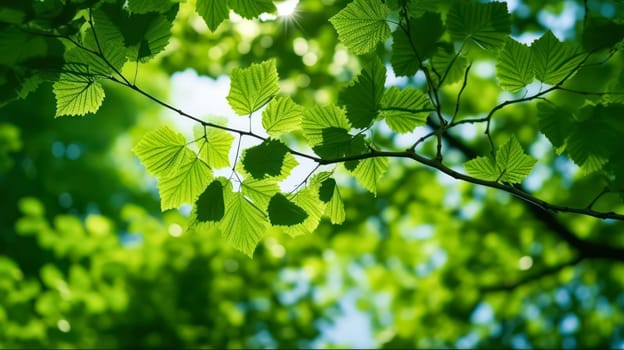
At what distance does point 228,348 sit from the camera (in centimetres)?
422

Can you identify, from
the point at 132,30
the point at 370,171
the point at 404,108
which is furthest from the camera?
the point at 370,171

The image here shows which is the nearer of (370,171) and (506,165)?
(506,165)

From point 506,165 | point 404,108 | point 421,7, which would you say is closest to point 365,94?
point 404,108

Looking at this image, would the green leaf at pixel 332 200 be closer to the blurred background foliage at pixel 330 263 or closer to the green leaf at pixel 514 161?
the green leaf at pixel 514 161

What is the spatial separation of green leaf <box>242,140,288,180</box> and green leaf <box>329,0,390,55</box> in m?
0.25

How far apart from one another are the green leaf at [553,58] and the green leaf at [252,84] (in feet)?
1.69

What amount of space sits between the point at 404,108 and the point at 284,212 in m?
0.33

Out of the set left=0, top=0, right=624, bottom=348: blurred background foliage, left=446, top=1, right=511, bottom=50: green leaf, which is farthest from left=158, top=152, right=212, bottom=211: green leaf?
left=0, top=0, right=624, bottom=348: blurred background foliage

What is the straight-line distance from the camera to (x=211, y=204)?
39.8 inches

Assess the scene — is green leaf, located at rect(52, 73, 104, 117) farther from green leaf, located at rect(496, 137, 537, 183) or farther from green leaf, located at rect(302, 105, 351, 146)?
green leaf, located at rect(496, 137, 537, 183)

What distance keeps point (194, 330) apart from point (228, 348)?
40 cm

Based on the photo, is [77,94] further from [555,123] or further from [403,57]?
[555,123]

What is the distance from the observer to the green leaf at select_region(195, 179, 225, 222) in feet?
3.30

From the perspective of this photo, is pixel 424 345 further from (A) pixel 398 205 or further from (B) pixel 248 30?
(B) pixel 248 30
